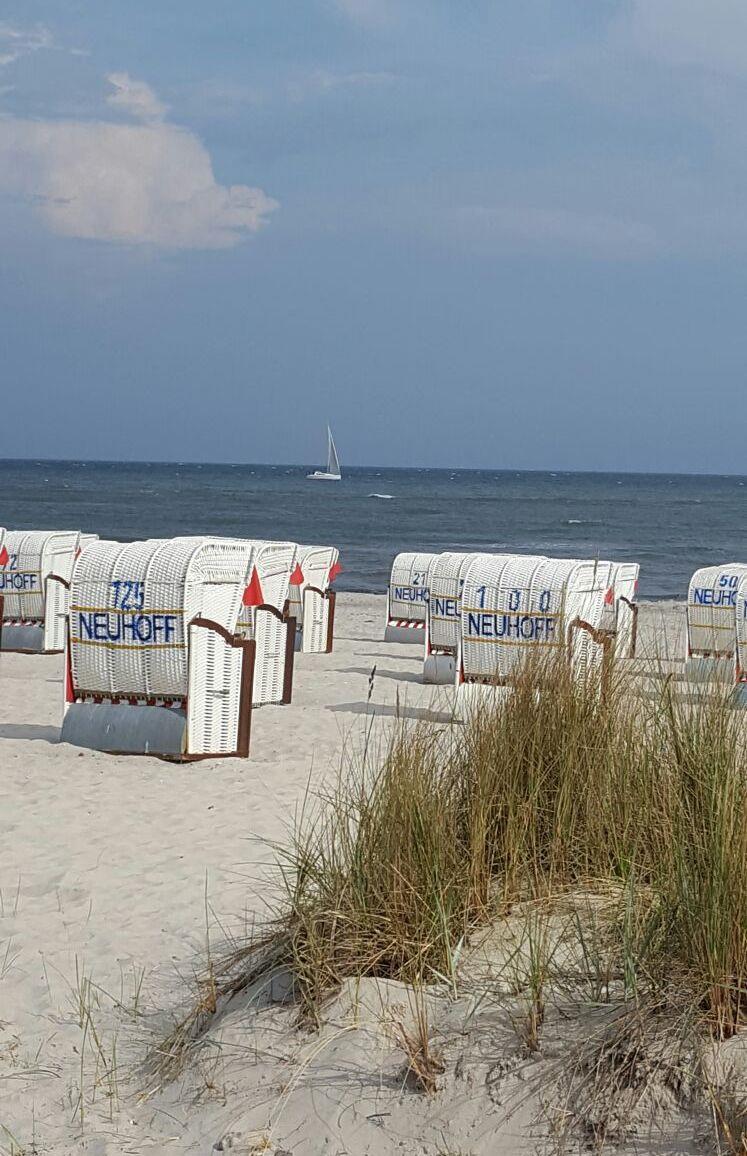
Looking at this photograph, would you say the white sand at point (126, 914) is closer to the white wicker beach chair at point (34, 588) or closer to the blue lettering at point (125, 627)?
the blue lettering at point (125, 627)

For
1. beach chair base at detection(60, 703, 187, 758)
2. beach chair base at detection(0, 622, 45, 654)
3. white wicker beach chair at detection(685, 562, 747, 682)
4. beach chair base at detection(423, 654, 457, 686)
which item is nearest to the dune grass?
beach chair base at detection(60, 703, 187, 758)

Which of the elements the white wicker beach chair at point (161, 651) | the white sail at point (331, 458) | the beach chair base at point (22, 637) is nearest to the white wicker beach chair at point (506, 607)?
the white wicker beach chair at point (161, 651)

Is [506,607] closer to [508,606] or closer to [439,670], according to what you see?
[508,606]

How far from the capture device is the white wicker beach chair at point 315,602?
56.8 ft

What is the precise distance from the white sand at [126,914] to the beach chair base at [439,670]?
12.8ft

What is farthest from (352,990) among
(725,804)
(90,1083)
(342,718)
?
(342,718)

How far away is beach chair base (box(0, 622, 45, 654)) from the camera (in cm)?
1658

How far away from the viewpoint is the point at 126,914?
16.9ft

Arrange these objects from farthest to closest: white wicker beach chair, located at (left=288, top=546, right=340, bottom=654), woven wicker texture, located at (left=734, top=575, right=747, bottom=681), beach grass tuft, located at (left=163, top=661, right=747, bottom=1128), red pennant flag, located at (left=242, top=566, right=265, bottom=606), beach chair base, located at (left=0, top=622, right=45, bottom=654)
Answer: white wicker beach chair, located at (left=288, top=546, right=340, bottom=654) < beach chair base, located at (left=0, top=622, right=45, bottom=654) < woven wicker texture, located at (left=734, top=575, right=747, bottom=681) < red pennant flag, located at (left=242, top=566, right=265, bottom=606) < beach grass tuft, located at (left=163, top=661, right=747, bottom=1128)

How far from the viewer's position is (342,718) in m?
10.7

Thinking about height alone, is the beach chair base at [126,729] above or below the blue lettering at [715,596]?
below

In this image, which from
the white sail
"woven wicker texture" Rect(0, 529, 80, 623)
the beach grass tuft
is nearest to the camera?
the beach grass tuft

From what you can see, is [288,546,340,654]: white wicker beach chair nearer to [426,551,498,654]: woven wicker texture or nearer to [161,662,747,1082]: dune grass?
[426,551,498,654]: woven wicker texture

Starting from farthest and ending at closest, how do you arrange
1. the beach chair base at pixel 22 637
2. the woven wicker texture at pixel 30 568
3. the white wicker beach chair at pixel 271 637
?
the beach chair base at pixel 22 637 → the woven wicker texture at pixel 30 568 → the white wicker beach chair at pixel 271 637
